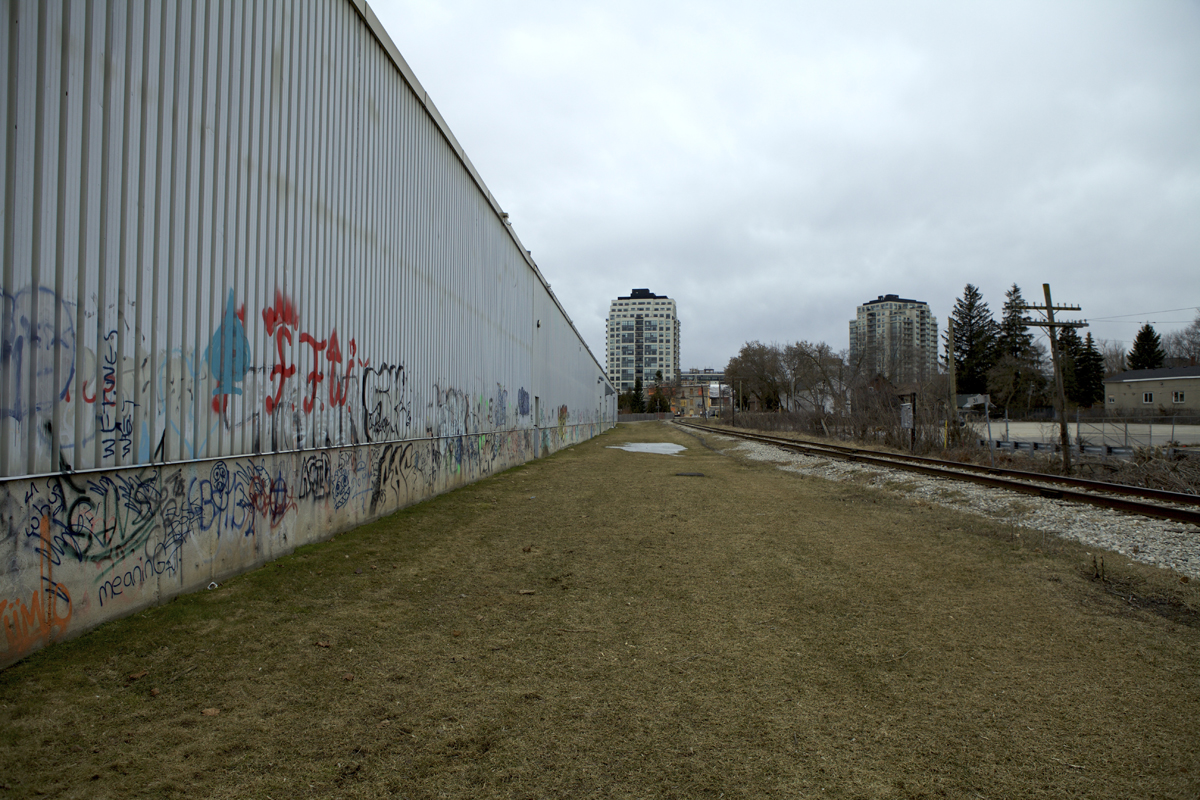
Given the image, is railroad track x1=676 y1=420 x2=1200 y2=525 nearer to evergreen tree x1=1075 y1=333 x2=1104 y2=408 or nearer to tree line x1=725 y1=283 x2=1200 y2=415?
tree line x1=725 y1=283 x2=1200 y2=415

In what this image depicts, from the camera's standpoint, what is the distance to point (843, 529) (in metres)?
9.12

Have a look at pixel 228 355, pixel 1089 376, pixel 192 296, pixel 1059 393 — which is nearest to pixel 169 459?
pixel 228 355

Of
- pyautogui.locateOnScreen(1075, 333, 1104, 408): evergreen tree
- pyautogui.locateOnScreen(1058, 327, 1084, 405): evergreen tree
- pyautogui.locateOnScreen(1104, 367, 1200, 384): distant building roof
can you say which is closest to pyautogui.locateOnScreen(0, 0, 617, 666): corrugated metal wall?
pyautogui.locateOnScreen(1058, 327, 1084, 405): evergreen tree

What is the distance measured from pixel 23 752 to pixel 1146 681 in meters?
6.28

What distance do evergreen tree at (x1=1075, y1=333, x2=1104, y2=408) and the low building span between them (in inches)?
47.6

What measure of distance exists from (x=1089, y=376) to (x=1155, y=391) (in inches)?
287

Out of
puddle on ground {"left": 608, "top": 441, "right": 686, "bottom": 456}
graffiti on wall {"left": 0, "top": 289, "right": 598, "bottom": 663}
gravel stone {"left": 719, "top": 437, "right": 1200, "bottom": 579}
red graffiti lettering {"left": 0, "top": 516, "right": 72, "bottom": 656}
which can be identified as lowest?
gravel stone {"left": 719, "top": 437, "right": 1200, "bottom": 579}

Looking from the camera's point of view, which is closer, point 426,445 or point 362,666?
point 362,666

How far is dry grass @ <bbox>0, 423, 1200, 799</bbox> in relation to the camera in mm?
2914

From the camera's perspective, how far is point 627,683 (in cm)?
395

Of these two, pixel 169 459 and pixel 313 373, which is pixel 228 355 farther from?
pixel 313 373

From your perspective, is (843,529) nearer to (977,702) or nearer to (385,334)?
(977,702)

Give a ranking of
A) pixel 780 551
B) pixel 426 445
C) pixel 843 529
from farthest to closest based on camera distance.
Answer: pixel 426 445 → pixel 843 529 → pixel 780 551

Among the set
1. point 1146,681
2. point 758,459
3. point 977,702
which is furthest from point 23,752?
point 758,459
